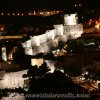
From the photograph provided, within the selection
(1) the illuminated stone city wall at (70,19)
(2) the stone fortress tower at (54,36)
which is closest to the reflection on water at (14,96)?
(2) the stone fortress tower at (54,36)

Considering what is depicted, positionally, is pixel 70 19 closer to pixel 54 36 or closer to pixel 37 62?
pixel 54 36

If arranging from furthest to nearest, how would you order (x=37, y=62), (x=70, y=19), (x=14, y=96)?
(x=70, y=19) < (x=37, y=62) < (x=14, y=96)

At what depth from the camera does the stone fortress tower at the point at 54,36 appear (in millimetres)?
21642

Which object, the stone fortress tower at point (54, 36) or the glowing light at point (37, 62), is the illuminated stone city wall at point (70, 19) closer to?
the stone fortress tower at point (54, 36)

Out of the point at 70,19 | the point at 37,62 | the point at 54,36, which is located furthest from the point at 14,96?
the point at 70,19

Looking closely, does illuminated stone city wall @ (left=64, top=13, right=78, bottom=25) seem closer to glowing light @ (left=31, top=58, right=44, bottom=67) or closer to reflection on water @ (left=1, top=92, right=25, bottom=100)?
glowing light @ (left=31, top=58, right=44, bottom=67)

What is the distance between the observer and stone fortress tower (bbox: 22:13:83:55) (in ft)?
71.0

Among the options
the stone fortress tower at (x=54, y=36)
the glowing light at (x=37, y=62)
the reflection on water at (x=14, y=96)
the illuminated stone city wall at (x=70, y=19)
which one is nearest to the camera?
the reflection on water at (x=14, y=96)

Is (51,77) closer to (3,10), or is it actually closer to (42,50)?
(42,50)

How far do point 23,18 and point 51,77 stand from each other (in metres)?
21.9

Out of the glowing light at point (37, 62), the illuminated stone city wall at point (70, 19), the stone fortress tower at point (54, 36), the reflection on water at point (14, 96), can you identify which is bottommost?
the reflection on water at point (14, 96)

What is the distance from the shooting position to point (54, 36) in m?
24.3

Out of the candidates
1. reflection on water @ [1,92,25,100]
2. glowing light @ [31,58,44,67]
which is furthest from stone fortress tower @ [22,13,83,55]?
reflection on water @ [1,92,25,100]

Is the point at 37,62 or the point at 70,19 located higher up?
the point at 70,19
